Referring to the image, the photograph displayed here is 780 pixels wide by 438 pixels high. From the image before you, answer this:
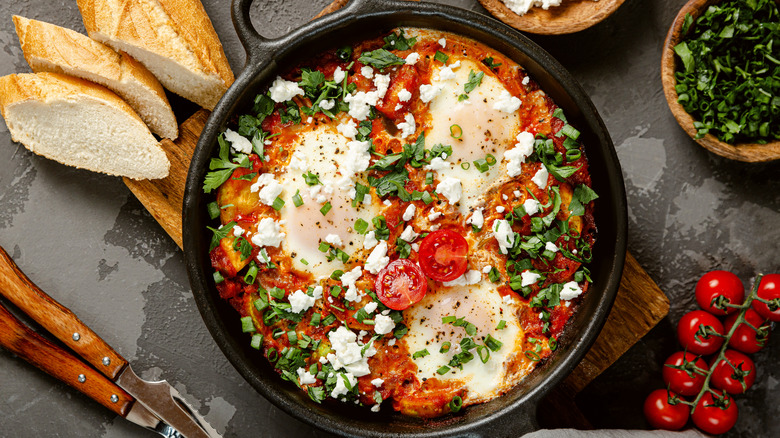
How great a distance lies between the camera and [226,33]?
3.26m

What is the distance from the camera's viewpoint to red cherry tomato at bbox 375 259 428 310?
2.71m

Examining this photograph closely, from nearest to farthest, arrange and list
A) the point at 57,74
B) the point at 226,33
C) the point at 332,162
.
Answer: the point at 332,162 < the point at 57,74 < the point at 226,33

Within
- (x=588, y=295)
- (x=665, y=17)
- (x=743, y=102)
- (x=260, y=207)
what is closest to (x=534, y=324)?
(x=588, y=295)

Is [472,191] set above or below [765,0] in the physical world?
below

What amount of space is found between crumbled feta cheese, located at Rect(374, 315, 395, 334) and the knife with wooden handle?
1.11m

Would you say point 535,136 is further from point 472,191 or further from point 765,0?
point 765,0

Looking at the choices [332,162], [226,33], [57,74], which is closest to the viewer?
[332,162]

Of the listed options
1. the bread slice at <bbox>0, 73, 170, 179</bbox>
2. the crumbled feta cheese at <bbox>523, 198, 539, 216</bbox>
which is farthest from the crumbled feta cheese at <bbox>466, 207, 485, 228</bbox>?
the bread slice at <bbox>0, 73, 170, 179</bbox>

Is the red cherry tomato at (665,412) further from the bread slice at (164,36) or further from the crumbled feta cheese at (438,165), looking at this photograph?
the bread slice at (164,36)

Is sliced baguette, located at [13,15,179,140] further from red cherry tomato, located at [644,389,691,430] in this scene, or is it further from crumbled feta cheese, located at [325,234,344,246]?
red cherry tomato, located at [644,389,691,430]

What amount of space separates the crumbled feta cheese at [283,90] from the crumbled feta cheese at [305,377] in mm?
1346

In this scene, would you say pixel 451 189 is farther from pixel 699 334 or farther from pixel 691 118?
pixel 699 334

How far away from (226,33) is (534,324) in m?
2.31

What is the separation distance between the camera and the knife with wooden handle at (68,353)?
10.0ft
